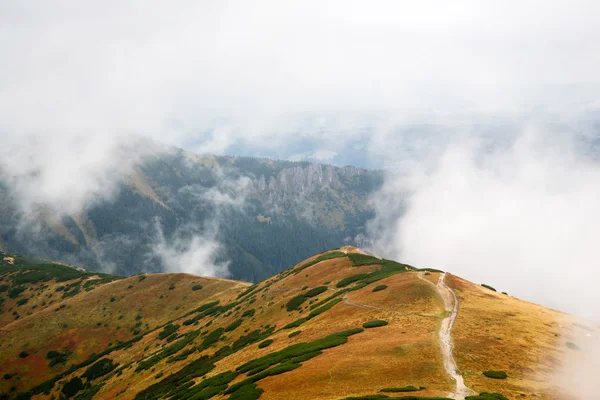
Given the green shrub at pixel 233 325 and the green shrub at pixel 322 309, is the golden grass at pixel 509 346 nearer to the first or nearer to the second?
the green shrub at pixel 322 309

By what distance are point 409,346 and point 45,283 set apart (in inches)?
7420

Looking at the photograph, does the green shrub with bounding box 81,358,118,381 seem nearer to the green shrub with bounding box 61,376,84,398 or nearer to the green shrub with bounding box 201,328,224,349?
the green shrub with bounding box 61,376,84,398

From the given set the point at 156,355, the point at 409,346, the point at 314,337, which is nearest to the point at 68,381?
the point at 156,355

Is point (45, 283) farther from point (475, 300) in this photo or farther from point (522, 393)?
point (522, 393)

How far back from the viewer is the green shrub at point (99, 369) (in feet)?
284

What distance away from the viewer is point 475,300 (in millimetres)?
57344

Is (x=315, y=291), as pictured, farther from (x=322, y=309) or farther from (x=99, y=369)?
(x=99, y=369)

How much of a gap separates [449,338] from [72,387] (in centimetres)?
8538

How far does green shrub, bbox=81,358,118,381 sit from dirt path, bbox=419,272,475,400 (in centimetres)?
7460

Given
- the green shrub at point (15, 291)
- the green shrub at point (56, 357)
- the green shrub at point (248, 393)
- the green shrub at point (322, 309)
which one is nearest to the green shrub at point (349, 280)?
the green shrub at point (322, 309)

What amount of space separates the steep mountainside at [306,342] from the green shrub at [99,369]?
69 centimetres

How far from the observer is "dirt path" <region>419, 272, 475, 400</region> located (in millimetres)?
30188

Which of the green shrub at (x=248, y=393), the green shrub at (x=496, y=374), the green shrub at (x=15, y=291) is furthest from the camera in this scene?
the green shrub at (x=15, y=291)

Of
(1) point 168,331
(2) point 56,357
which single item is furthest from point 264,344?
(2) point 56,357
